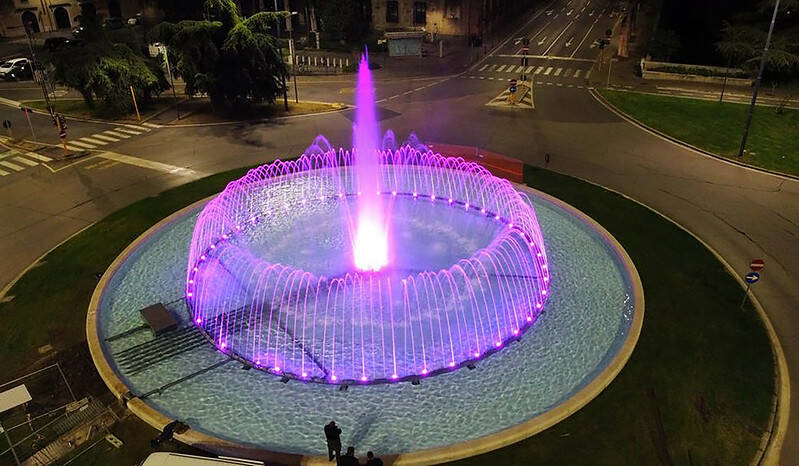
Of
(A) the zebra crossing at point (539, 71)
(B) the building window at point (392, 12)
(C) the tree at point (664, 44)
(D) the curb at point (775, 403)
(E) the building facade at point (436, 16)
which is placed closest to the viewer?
(D) the curb at point (775, 403)

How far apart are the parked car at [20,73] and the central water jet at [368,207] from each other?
37113mm

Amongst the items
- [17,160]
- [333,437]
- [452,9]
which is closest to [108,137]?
[17,160]

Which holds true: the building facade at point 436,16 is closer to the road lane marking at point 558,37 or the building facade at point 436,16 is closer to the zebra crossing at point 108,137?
the road lane marking at point 558,37

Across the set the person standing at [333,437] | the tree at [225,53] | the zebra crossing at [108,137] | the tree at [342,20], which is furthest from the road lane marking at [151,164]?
the tree at [342,20]

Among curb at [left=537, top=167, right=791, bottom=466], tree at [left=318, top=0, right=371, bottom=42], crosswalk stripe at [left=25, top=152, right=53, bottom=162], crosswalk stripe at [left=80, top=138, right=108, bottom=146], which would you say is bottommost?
curb at [left=537, top=167, right=791, bottom=466]

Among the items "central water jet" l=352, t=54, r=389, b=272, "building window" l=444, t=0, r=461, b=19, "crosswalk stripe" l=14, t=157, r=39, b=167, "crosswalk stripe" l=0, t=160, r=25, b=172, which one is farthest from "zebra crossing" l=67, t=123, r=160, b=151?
"building window" l=444, t=0, r=461, b=19

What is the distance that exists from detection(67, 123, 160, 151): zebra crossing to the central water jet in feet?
Answer: 48.3

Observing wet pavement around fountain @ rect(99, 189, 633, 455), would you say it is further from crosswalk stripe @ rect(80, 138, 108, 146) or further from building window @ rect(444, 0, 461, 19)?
building window @ rect(444, 0, 461, 19)

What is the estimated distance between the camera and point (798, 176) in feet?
91.4

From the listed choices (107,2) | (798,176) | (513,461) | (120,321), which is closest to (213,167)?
(120,321)

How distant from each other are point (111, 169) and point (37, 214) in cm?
565

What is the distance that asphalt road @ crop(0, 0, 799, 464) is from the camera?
2170cm

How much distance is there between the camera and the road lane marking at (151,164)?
96.1 ft

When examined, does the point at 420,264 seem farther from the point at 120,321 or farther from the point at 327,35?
the point at 327,35
